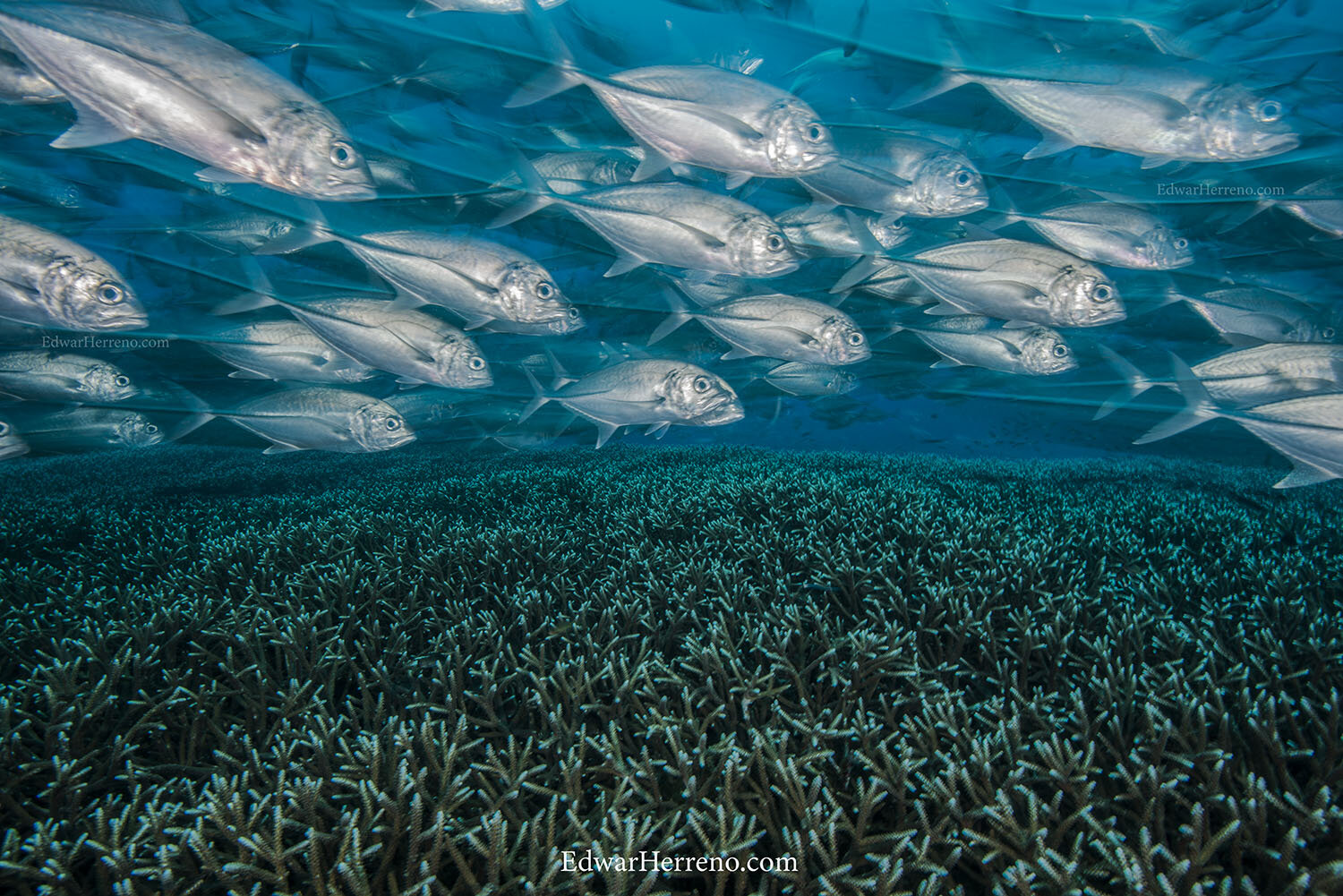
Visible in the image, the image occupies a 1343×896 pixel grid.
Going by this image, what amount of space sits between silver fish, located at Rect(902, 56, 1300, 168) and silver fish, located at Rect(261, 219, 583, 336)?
3.95 meters

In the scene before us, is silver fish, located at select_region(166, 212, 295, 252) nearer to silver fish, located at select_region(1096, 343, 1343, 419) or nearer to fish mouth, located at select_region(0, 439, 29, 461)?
fish mouth, located at select_region(0, 439, 29, 461)

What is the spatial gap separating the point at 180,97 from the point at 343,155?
0.67 m

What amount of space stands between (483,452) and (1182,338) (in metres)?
14.7

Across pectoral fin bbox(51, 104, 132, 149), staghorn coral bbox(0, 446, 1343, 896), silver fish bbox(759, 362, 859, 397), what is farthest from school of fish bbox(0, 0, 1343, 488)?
silver fish bbox(759, 362, 859, 397)

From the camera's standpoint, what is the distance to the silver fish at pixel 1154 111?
13.0 feet

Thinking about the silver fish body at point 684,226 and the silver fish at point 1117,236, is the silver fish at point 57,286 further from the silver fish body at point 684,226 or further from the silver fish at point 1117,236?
the silver fish at point 1117,236

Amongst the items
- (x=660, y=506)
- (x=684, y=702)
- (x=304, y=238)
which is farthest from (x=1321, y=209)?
(x=304, y=238)

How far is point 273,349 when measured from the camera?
505 centimetres

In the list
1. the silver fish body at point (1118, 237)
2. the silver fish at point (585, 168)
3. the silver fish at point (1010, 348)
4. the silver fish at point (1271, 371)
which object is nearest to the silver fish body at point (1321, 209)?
the silver fish body at point (1118, 237)

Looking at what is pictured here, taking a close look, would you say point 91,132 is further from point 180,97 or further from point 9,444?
point 9,444

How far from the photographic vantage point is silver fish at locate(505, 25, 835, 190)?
12.1 ft

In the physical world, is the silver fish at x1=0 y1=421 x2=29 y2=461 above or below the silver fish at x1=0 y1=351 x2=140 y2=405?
below

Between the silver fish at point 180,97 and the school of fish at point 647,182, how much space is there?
14 millimetres

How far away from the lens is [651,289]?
29.5 ft
